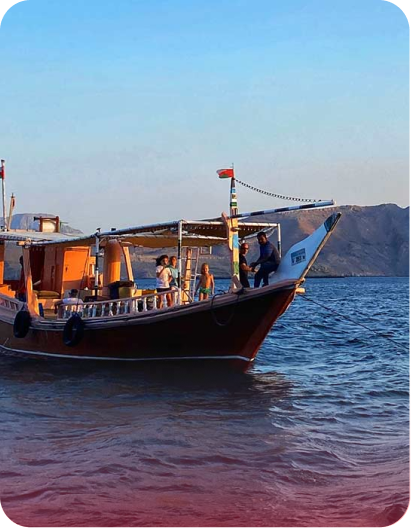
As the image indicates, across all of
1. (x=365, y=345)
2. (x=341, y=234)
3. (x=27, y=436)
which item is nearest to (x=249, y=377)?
(x=27, y=436)

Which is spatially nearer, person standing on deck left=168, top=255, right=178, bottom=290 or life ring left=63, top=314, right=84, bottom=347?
person standing on deck left=168, top=255, right=178, bottom=290

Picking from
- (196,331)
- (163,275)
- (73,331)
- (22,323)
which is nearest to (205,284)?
(163,275)

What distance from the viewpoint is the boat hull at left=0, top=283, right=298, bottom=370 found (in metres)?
13.8

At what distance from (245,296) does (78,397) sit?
3942 millimetres

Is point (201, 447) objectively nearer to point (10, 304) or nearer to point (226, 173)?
point (226, 173)

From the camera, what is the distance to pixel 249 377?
48.3ft

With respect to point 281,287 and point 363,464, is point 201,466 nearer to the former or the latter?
point 363,464

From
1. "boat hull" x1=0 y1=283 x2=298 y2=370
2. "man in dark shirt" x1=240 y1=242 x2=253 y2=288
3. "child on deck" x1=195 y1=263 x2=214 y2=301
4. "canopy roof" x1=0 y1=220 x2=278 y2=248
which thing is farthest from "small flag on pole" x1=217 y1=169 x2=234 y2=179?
"boat hull" x1=0 y1=283 x2=298 y2=370

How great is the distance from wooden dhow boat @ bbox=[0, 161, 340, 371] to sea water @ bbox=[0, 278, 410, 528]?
21.3 inches

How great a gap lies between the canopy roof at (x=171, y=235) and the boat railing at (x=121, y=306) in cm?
150

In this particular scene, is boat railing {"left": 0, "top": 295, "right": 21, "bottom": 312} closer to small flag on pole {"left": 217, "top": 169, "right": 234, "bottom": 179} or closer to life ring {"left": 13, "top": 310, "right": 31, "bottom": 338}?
life ring {"left": 13, "top": 310, "right": 31, "bottom": 338}

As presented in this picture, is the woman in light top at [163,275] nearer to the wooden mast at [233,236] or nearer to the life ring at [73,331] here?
the wooden mast at [233,236]

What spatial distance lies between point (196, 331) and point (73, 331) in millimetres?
3444

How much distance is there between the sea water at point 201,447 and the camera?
647 cm
